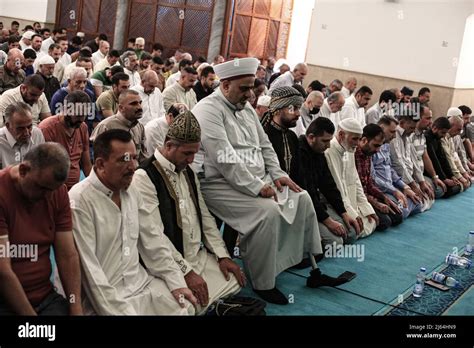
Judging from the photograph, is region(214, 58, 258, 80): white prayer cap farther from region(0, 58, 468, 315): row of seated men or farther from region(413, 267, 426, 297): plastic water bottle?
region(413, 267, 426, 297): plastic water bottle

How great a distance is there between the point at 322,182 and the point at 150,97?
2.45 meters

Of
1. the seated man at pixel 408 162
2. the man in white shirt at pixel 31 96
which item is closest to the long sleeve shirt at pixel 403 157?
the seated man at pixel 408 162

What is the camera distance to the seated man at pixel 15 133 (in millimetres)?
3619

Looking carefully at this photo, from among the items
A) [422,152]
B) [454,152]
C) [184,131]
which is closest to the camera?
[184,131]

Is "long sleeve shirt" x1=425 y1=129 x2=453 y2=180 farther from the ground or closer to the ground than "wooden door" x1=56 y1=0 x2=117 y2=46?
closer to the ground

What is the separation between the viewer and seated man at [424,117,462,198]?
7199 millimetres

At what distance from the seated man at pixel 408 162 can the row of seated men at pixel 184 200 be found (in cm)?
40

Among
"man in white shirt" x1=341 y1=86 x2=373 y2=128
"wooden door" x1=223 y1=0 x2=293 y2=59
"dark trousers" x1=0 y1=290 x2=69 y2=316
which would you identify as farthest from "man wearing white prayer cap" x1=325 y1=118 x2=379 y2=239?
"wooden door" x1=223 y1=0 x2=293 y2=59

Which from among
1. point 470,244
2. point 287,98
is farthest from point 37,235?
point 470,244

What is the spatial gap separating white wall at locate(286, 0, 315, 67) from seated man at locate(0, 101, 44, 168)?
1155 centimetres

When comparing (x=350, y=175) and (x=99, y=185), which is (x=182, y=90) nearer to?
(x=350, y=175)

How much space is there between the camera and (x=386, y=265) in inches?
184

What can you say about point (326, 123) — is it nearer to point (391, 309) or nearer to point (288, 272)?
point (288, 272)

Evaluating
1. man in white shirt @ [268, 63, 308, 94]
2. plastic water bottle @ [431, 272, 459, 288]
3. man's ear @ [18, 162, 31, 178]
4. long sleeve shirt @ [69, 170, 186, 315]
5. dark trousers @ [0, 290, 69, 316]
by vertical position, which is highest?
man in white shirt @ [268, 63, 308, 94]
